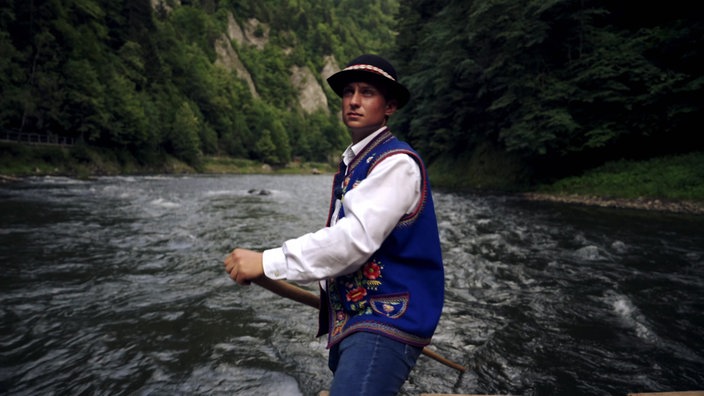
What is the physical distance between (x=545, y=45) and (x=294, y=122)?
12490 cm

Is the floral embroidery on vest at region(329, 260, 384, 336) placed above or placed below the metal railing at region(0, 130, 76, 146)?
above

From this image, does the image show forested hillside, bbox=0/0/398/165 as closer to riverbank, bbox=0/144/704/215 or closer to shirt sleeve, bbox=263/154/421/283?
riverbank, bbox=0/144/704/215

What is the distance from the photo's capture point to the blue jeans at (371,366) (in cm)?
164

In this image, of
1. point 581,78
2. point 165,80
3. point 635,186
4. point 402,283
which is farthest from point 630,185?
point 165,80

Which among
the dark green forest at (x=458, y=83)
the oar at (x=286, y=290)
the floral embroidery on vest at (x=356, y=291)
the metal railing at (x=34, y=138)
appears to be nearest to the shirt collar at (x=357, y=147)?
the floral embroidery on vest at (x=356, y=291)

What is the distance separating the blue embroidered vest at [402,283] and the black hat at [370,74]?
364mm

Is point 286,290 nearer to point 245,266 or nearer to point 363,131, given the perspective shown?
point 245,266

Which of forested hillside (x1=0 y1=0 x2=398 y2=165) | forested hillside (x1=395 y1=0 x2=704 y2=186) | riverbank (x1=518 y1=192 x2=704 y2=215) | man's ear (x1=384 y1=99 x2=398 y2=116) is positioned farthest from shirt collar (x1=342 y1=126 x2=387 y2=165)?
forested hillside (x1=0 y1=0 x2=398 y2=165)

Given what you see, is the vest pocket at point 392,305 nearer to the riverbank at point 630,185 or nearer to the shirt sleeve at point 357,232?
the shirt sleeve at point 357,232

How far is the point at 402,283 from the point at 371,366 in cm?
40

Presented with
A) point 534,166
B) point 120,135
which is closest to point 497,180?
point 534,166

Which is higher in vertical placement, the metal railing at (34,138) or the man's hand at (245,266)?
the man's hand at (245,266)

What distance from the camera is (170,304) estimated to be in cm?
579

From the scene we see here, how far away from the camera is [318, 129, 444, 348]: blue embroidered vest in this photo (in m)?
1.74
